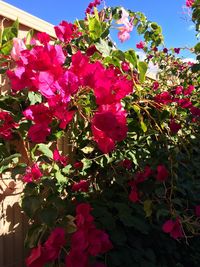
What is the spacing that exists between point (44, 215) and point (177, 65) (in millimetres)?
3670

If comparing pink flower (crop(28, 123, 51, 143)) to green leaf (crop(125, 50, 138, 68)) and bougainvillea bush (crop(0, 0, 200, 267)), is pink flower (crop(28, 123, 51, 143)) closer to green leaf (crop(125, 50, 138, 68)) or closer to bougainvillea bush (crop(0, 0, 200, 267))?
bougainvillea bush (crop(0, 0, 200, 267))

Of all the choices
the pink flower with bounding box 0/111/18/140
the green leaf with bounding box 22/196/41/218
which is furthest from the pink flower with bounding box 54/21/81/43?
the green leaf with bounding box 22/196/41/218

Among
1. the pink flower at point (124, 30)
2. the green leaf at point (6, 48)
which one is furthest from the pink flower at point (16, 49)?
the pink flower at point (124, 30)

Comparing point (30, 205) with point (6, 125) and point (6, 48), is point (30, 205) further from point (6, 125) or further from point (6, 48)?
point (6, 48)

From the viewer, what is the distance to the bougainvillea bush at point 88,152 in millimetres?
959

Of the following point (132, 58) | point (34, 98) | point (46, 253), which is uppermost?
point (132, 58)

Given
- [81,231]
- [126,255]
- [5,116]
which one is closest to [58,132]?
[5,116]

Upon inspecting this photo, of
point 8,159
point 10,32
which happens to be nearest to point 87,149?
point 8,159

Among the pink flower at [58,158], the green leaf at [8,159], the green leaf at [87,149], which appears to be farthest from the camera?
the green leaf at [87,149]

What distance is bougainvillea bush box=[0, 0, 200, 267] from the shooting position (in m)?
0.96

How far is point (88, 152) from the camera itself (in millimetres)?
1658

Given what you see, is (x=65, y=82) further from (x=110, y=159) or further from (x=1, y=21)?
(x=110, y=159)

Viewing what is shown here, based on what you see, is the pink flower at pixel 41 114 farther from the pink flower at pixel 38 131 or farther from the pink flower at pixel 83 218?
the pink flower at pixel 83 218

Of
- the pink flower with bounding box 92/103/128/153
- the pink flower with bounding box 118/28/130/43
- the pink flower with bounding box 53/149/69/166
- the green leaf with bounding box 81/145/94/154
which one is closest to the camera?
the pink flower with bounding box 92/103/128/153
